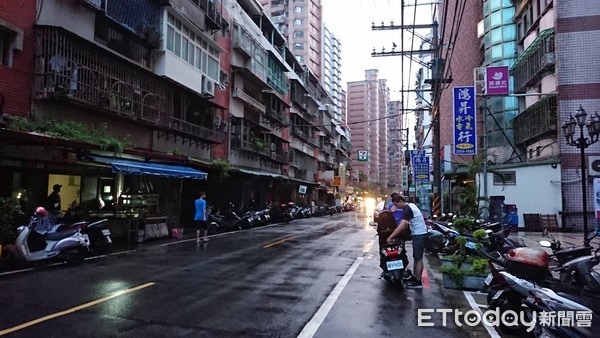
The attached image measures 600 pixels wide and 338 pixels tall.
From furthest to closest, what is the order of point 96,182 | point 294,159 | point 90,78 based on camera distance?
1. point 294,159
2. point 96,182
3. point 90,78

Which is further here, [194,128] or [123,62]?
[194,128]

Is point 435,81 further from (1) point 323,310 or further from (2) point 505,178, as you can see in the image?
(1) point 323,310

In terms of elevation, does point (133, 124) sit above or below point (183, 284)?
above

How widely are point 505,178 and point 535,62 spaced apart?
6409mm

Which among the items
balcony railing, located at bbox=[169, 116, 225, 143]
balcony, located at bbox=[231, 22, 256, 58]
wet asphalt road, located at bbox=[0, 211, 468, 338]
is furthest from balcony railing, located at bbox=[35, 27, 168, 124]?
balcony, located at bbox=[231, 22, 256, 58]

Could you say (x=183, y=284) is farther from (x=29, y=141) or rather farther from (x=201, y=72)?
(x=201, y=72)

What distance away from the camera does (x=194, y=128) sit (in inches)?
845

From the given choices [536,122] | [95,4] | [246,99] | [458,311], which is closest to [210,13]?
[246,99]

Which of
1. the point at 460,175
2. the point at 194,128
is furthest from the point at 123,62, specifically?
the point at 460,175

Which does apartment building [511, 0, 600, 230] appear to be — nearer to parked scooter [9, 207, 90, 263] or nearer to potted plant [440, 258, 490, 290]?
potted plant [440, 258, 490, 290]

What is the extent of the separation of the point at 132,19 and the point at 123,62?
1.92 meters

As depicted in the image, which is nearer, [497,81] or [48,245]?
[48,245]

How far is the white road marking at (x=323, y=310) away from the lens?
5.20 metres

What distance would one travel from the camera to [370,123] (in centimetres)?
13088
